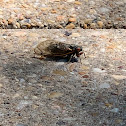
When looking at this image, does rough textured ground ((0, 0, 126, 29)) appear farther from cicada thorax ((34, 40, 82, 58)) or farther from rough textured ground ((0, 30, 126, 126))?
cicada thorax ((34, 40, 82, 58))

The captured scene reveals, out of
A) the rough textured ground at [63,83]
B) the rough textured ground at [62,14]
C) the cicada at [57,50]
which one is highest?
the rough textured ground at [62,14]

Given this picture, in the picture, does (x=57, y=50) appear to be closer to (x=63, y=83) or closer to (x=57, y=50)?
(x=57, y=50)

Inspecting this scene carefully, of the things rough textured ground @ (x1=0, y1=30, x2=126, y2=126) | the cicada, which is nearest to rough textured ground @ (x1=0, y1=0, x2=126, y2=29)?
rough textured ground @ (x1=0, y1=30, x2=126, y2=126)

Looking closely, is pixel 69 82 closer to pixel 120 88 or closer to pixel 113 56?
pixel 120 88

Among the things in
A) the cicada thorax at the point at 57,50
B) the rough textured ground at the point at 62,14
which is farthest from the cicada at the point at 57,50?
the rough textured ground at the point at 62,14

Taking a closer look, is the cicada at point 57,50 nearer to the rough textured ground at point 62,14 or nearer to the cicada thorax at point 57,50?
the cicada thorax at point 57,50

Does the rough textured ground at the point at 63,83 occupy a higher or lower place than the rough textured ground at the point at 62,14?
lower

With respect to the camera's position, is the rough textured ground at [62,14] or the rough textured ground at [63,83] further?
the rough textured ground at [62,14]
